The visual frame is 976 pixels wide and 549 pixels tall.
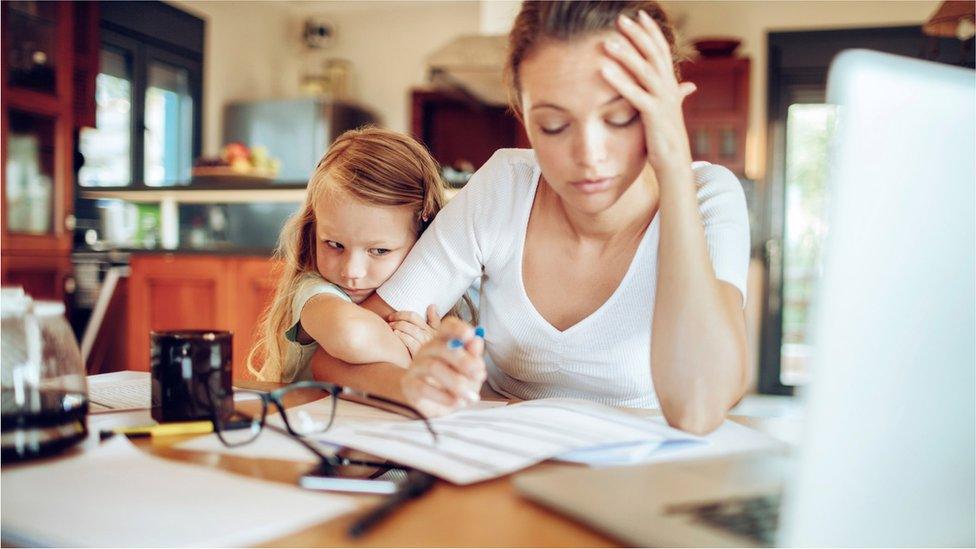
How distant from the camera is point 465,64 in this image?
4.31m

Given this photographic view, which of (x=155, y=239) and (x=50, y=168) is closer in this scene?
(x=50, y=168)

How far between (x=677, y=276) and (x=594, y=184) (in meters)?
0.13

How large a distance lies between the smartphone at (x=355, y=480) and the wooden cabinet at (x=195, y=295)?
2450 mm

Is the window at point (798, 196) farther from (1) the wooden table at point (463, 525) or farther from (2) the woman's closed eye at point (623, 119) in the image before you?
(1) the wooden table at point (463, 525)

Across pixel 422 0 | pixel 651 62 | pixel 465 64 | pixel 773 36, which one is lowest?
pixel 651 62

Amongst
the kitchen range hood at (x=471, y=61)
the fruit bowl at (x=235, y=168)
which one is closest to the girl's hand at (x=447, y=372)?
the fruit bowl at (x=235, y=168)

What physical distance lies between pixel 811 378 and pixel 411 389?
0.54 metres

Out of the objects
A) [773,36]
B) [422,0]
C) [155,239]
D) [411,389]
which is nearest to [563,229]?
[411,389]

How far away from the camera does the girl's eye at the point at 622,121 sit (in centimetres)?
83

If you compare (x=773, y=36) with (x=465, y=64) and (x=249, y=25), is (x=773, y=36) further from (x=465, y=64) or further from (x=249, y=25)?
(x=249, y=25)

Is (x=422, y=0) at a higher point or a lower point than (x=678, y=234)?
higher

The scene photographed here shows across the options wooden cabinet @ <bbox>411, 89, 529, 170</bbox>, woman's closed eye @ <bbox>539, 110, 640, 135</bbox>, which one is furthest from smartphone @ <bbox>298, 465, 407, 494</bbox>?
wooden cabinet @ <bbox>411, 89, 529, 170</bbox>

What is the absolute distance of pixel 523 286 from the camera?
44.5 inches

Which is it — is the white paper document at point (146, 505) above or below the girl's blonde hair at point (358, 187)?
below
